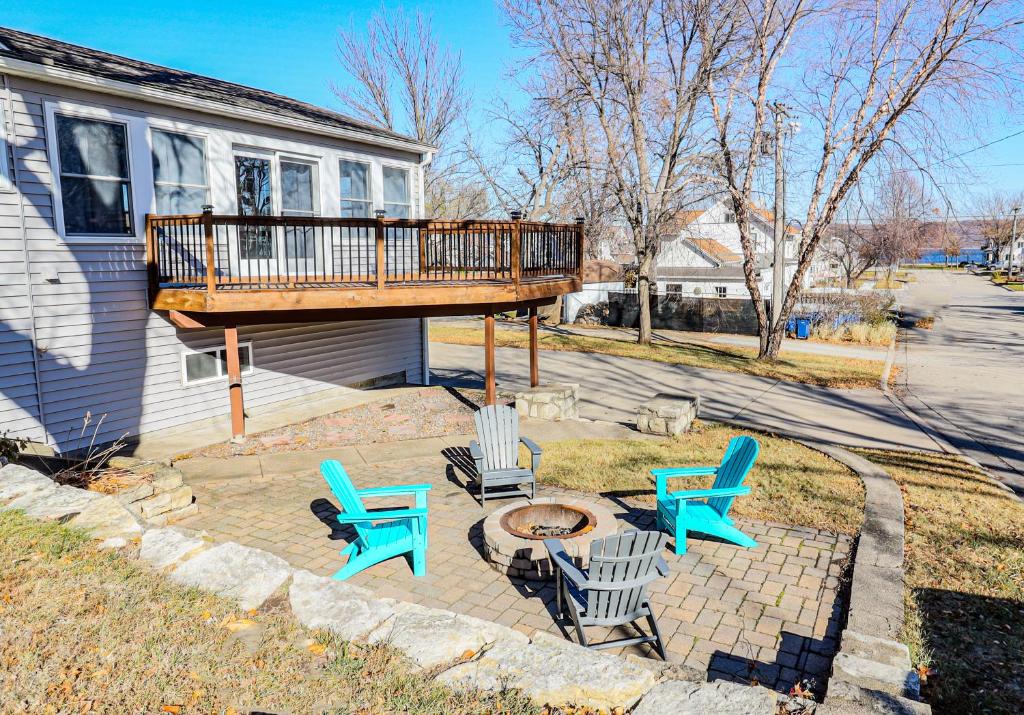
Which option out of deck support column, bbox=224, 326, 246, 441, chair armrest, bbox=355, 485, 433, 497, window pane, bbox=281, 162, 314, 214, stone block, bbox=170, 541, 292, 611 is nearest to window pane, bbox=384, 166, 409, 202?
window pane, bbox=281, 162, 314, 214

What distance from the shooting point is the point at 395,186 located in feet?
44.8

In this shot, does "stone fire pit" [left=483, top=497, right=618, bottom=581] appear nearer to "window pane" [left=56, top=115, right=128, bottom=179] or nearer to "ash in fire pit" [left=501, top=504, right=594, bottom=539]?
"ash in fire pit" [left=501, top=504, right=594, bottom=539]

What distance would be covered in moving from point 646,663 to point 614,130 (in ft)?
68.7

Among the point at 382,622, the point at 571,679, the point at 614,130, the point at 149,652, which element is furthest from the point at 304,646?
the point at 614,130

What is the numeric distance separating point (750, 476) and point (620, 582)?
4489mm

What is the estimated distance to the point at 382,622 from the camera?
3922 millimetres

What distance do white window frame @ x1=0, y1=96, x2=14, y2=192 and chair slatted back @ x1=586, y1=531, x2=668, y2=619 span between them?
846 cm

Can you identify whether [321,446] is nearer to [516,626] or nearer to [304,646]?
[516,626]

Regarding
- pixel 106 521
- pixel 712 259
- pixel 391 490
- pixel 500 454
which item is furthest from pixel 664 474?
pixel 712 259

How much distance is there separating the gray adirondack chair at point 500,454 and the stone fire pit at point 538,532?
85 centimetres

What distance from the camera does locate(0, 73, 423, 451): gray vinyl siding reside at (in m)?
8.27

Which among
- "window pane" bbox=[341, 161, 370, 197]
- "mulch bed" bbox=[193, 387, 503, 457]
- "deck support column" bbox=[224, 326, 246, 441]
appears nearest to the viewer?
"deck support column" bbox=[224, 326, 246, 441]

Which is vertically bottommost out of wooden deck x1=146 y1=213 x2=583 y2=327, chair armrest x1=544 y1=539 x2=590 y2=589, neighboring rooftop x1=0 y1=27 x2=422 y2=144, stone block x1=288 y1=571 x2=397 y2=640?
chair armrest x1=544 y1=539 x2=590 y2=589

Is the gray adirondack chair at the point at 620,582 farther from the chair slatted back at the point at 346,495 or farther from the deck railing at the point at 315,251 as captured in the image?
the deck railing at the point at 315,251
